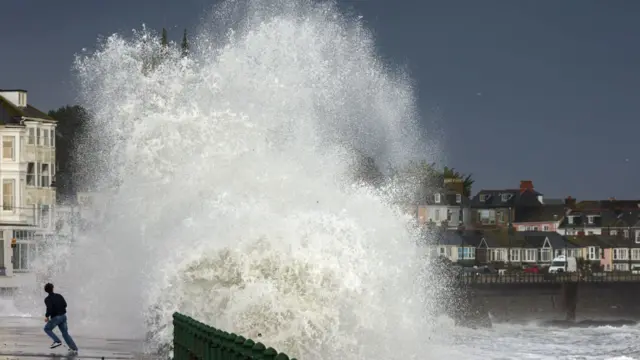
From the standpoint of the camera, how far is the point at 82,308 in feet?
143

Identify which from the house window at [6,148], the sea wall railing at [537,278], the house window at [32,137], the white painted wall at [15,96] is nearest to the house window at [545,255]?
the sea wall railing at [537,278]

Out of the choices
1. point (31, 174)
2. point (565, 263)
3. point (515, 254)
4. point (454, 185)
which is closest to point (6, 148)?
point (31, 174)

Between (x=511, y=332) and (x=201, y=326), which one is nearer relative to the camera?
(x=201, y=326)

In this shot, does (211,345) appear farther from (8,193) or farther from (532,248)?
(532,248)

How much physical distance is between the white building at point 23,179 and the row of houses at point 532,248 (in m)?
73.5

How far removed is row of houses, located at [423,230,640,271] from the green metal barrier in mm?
142586

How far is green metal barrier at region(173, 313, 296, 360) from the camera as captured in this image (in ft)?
52.0

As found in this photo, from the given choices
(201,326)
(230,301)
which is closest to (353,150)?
(230,301)

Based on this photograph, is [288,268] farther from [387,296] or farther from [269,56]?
[269,56]

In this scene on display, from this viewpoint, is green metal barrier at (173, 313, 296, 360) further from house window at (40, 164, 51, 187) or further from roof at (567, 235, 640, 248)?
roof at (567, 235, 640, 248)

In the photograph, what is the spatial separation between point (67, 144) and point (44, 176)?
819 inches

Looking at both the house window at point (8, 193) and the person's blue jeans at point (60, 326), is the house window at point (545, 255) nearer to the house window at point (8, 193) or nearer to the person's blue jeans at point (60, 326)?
the house window at point (8, 193)

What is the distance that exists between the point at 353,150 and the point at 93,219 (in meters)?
10.3

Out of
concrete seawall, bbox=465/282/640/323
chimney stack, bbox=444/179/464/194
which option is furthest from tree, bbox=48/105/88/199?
chimney stack, bbox=444/179/464/194
